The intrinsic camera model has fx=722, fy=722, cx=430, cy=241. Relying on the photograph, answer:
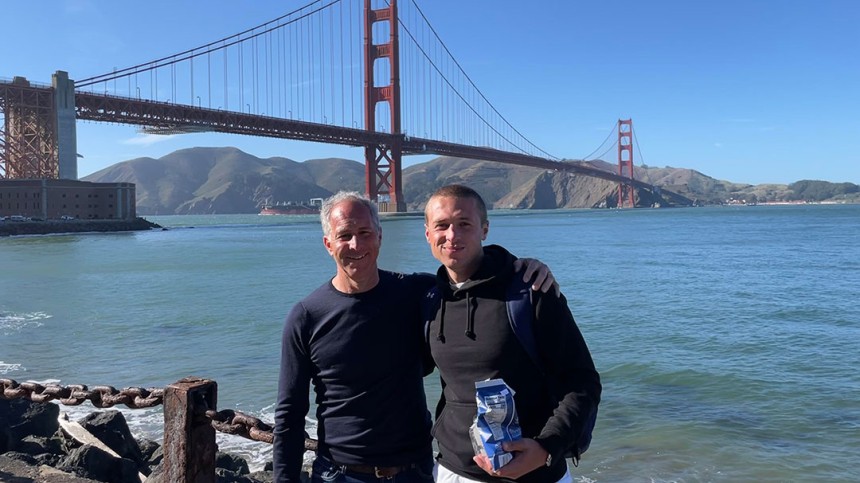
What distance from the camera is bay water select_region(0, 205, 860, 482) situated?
5.45m

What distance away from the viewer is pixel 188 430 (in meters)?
2.01

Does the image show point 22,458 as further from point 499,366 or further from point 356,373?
point 499,366

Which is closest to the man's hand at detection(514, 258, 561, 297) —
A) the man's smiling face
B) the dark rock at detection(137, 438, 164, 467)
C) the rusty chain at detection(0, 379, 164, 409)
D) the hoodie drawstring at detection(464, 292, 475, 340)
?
the hoodie drawstring at detection(464, 292, 475, 340)

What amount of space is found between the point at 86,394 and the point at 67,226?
52.0 m

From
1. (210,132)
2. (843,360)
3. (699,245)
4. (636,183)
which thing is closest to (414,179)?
(636,183)

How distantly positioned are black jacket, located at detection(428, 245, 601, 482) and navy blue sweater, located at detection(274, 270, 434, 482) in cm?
20

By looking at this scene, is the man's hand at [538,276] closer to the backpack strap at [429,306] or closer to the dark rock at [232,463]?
the backpack strap at [429,306]

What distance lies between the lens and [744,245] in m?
32.4

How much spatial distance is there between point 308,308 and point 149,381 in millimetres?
6384

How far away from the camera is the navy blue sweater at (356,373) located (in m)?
1.89

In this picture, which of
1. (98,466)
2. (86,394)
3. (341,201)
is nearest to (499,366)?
(341,201)

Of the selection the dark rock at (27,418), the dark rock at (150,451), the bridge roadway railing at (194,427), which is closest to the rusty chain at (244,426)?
the bridge roadway railing at (194,427)

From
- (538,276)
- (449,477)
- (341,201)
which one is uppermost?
(341,201)

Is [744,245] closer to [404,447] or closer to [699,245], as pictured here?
[699,245]
